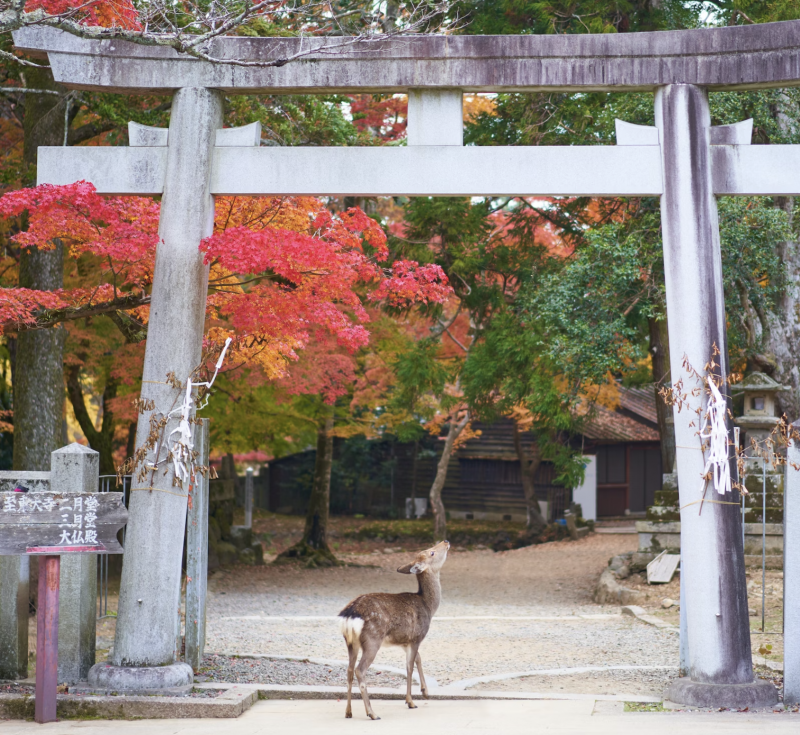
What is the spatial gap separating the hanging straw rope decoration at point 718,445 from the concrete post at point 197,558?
4.10 meters

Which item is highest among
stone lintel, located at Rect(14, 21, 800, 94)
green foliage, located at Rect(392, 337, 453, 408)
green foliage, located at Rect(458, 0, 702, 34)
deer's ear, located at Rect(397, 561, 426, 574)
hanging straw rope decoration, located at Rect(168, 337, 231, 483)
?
green foliage, located at Rect(458, 0, 702, 34)

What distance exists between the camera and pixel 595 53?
6922mm

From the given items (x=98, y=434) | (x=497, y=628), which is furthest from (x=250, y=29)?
(x=98, y=434)

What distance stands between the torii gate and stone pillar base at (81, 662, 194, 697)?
0.04 metres

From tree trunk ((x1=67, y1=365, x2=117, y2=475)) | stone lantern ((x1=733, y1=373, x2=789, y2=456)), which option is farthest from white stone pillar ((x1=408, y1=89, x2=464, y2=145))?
tree trunk ((x1=67, y1=365, x2=117, y2=475))

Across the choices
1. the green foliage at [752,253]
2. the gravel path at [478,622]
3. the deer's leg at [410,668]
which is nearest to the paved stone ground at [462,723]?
the deer's leg at [410,668]

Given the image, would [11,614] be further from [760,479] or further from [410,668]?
[760,479]

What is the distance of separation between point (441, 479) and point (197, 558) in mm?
15707

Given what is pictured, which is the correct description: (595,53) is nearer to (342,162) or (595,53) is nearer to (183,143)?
(342,162)

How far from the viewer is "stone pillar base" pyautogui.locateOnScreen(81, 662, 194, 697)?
6523mm

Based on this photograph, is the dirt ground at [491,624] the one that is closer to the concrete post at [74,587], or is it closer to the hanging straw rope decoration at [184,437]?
the concrete post at [74,587]

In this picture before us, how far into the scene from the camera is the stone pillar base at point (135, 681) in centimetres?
652

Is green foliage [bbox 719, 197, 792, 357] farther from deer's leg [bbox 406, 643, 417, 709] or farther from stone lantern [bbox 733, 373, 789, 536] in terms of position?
deer's leg [bbox 406, 643, 417, 709]

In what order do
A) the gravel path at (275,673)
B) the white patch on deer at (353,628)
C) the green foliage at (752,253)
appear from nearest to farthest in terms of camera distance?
the white patch on deer at (353,628) < the gravel path at (275,673) < the green foliage at (752,253)
